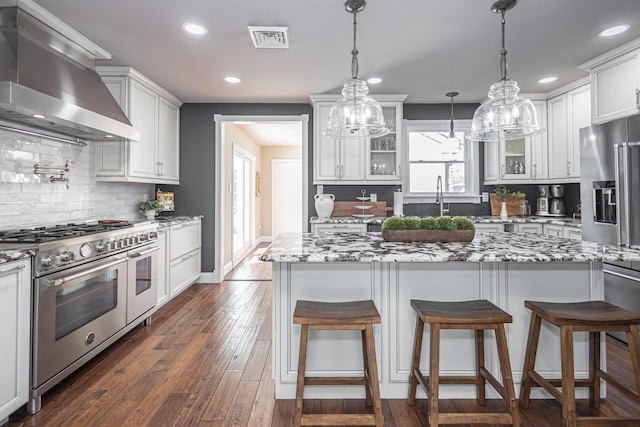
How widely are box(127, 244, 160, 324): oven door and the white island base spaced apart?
5.05ft

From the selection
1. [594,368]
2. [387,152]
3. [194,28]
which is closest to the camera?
[594,368]

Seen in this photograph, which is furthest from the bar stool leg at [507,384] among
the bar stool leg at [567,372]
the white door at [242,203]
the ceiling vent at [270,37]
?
the white door at [242,203]

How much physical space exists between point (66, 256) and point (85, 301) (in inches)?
15.0

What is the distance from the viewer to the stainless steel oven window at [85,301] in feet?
7.00

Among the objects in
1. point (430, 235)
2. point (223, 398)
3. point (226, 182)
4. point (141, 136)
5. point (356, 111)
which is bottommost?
point (223, 398)

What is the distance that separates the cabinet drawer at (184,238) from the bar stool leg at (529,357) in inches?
132

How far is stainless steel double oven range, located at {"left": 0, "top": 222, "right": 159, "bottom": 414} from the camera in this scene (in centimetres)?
196

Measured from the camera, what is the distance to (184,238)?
4.26 meters

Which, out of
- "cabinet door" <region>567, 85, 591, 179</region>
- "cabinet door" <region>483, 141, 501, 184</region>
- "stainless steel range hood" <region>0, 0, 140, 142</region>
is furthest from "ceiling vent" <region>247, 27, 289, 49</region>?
"cabinet door" <region>567, 85, 591, 179</region>

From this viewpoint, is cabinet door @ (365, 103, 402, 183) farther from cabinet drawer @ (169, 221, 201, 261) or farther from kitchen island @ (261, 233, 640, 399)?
kitchen island @ (261, 233, 640, 399)

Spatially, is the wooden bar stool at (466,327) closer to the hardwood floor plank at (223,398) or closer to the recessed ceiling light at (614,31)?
the hardwood floor plank at (223,398)

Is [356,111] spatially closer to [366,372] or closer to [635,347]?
[366,372]

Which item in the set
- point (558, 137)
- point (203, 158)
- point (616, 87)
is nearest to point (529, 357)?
point (616, 87)

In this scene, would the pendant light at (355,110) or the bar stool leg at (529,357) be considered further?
the pendant light at (355,110)
